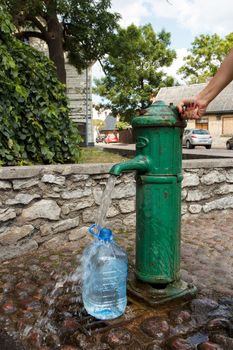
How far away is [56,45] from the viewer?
10.7m

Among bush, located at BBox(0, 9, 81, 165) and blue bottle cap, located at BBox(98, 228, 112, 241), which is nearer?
blue bottle cap, located at BBox(98, 228, 112, 241)

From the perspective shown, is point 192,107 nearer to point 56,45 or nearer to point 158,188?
point 158,188

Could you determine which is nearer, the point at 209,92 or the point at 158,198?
the point at 209,92

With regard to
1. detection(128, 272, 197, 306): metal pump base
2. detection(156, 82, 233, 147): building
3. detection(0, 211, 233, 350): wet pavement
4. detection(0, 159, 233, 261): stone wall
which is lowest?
detection(0, 211, 233, 350): wet pavement

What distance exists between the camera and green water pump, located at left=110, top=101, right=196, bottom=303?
219 cm

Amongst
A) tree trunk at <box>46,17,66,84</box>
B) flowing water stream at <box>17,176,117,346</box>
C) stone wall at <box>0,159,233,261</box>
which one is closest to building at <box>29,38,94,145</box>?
tree trunk at <box>46,17,66,84</box>

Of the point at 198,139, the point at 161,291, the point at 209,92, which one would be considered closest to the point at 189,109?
the point at 209,92

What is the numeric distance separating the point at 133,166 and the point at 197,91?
103ft

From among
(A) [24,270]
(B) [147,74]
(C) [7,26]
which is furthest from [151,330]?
(B) [147,74]

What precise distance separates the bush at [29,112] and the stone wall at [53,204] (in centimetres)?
39

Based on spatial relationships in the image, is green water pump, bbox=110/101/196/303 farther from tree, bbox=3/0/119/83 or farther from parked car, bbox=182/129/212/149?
parked car, bbox=182/129/212/149

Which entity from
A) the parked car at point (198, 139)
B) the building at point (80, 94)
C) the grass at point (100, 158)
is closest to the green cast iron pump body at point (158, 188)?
the grass at point (100, 158)

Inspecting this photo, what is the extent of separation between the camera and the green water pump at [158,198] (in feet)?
7.18

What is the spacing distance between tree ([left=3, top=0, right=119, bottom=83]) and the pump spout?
8707 millimetres
